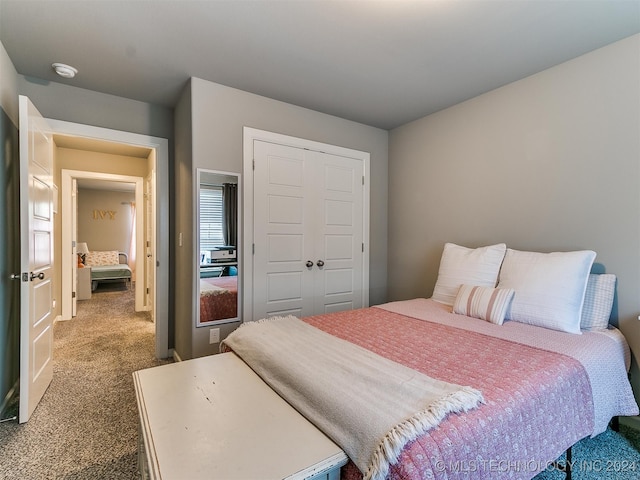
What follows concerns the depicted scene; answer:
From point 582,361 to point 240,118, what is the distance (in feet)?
9.39

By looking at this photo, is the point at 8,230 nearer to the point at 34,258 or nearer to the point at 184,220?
the point at 34,258

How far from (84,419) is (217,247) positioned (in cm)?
144

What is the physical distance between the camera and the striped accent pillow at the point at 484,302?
208 cm

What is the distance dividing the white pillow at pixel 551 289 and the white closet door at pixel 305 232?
1.66 m

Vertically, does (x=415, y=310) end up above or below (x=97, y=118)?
below

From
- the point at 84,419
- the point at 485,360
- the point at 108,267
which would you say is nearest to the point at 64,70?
the point at 84,419

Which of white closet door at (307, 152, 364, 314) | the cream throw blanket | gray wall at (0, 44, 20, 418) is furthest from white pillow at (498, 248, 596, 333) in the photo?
gray wall at (0, 44, 20, 418)

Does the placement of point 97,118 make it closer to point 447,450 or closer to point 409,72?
point 409,72

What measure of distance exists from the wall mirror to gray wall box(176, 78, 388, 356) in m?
0.08

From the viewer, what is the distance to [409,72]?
8.07 feet

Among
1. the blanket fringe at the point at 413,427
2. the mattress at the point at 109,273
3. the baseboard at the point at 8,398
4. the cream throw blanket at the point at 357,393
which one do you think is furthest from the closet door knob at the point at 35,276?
the mattress at the point at 109,273

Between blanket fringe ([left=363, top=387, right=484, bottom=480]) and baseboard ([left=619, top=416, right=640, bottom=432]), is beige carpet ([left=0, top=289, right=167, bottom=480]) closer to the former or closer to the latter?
blanket fringe ([left=363, top=387, right=484, bottom=480])

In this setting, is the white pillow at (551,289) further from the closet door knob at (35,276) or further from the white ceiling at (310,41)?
the closet door knob at (35,276)

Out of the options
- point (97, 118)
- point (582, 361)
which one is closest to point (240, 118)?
point (97, 118)
